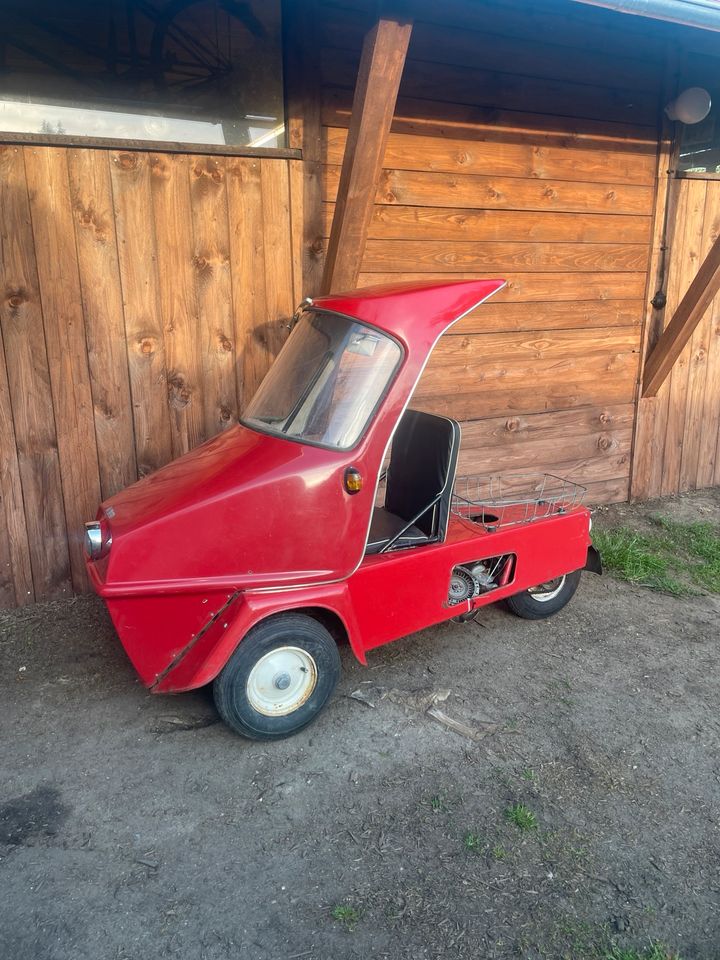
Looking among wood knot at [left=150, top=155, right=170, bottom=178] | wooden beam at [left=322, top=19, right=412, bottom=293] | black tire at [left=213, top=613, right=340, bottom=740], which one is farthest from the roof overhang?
black tire at [left=213, top=613, right=340, bottom=740]

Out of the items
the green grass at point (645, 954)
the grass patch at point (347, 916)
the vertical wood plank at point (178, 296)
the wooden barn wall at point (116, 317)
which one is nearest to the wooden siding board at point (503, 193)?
the wooden barn wall at point (116, 317)

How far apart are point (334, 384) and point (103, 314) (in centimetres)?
167

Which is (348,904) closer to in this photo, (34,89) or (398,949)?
(398,949)

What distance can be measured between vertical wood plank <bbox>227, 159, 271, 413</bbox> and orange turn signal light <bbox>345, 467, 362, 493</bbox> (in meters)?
1.69

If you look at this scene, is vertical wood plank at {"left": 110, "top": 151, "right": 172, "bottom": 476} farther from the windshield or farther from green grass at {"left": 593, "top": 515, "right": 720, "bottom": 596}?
green grass at {"left": 593, "top": 515, "right": 720, "bottom": 596}

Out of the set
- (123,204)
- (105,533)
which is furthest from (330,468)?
(123,204)

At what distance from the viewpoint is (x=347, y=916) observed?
2254 millimetres

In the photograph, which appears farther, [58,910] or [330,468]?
[330,468]

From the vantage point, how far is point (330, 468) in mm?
2977

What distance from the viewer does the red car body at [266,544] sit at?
112 inches

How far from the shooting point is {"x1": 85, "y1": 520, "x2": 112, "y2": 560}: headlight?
9.52 ft

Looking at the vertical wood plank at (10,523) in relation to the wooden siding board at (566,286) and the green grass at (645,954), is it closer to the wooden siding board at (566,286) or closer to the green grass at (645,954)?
the wooden siding board at (566,286)

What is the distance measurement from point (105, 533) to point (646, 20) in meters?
3.42

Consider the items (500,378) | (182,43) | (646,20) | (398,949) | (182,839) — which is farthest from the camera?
(500,378)
